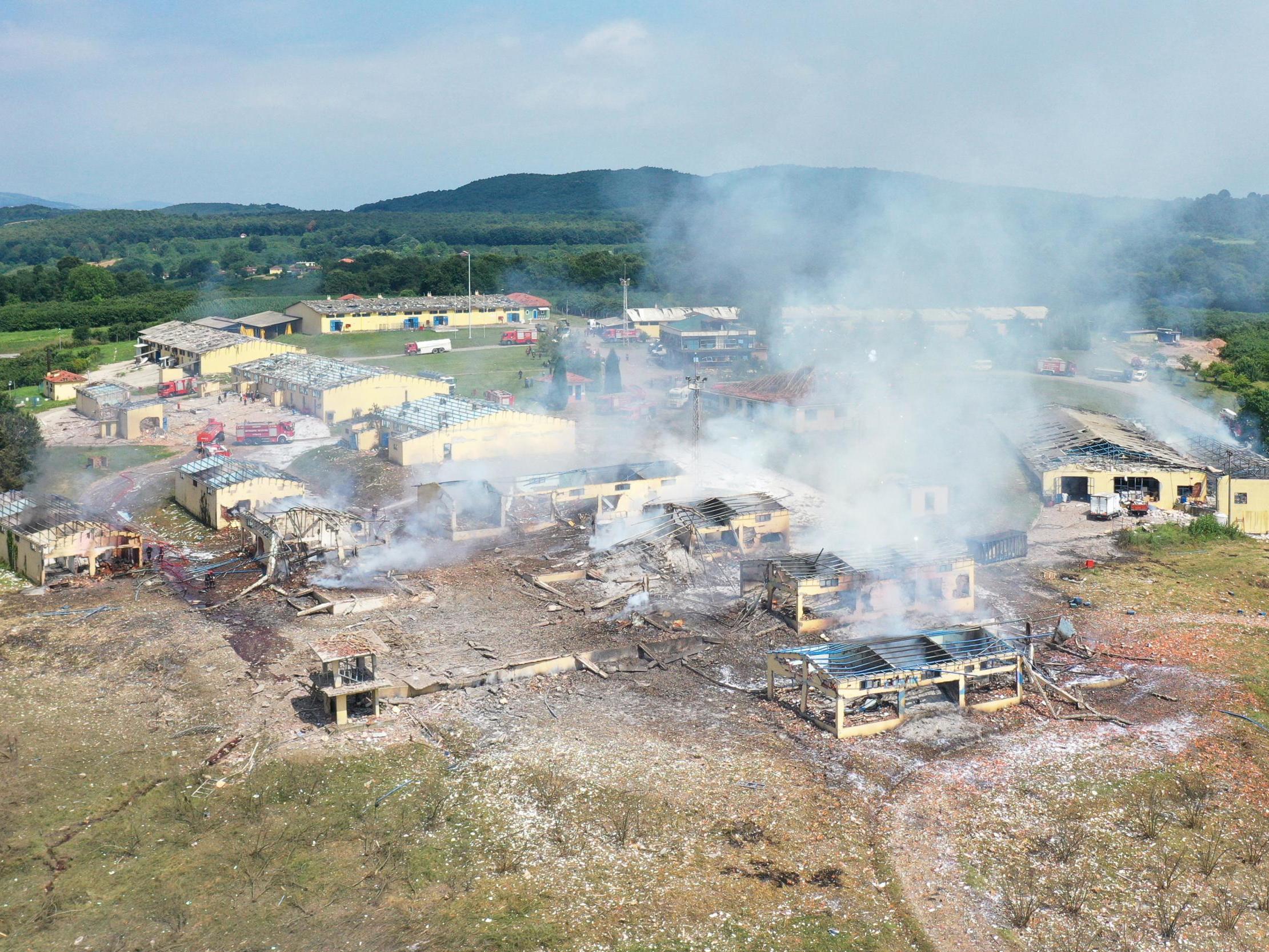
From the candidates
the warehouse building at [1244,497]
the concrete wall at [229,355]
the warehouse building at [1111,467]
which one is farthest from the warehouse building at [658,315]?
the warehouse building at [1244,497]

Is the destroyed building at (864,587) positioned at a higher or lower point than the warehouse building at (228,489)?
lower

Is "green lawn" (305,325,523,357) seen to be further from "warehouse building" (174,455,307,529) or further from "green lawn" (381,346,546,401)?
"warehouse building" (174,455,307,529)

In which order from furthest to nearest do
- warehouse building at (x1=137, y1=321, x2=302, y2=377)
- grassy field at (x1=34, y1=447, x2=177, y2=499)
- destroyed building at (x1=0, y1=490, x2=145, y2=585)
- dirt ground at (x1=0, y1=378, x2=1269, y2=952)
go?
Result: warehouse building at (x1=137, y1=321, x2=302, y2=377) < grassy field at (x1=34, y1=447, x2=177, y2=499) < destroyed building at (x1=0, y1=490, x2=145, y2=585) < dirt ground at (x1=0, y1=378, x2=1269, y2=952)

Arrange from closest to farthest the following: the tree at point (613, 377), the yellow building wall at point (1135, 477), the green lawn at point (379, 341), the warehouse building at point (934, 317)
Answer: the yellow building wall at point (1135, 477)
the tree at point (613, 377)
the warehouse building at point (934, 317)
the green lawn at point (379, 341)

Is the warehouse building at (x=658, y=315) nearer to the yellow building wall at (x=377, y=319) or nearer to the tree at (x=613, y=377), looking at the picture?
the yellow building wall at (x=377, y=319)

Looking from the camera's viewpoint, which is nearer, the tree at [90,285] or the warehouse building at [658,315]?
the warehouse building at [658,315]

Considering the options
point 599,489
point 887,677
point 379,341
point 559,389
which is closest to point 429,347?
point 379,341

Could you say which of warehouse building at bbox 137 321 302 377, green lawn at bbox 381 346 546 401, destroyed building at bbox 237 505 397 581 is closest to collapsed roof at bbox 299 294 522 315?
warehouse building at bbox 137 321 302 377
